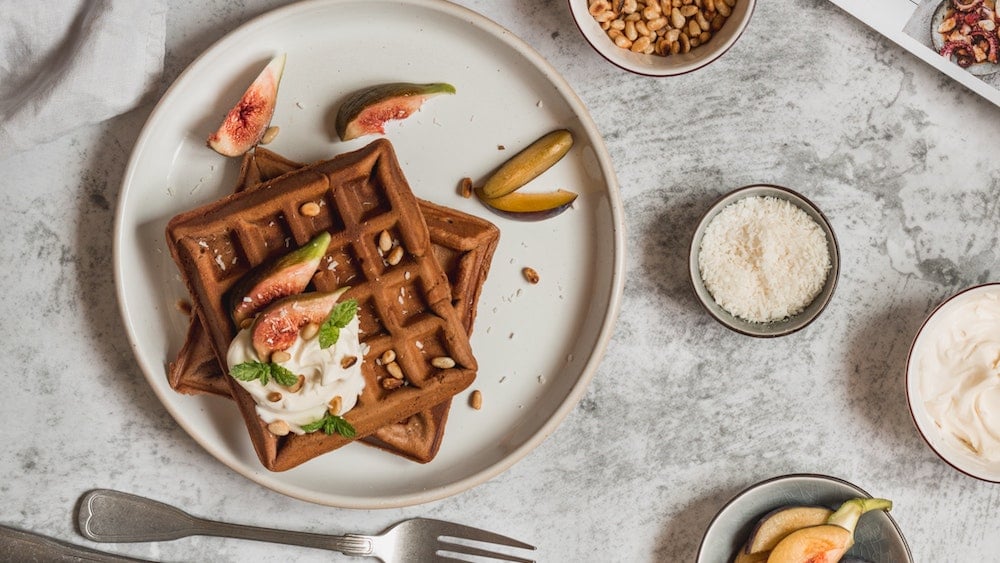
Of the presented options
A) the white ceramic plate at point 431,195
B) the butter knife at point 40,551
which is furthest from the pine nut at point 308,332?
the butter knife at point 40,551

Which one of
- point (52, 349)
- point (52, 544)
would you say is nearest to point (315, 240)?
point (52, 349)

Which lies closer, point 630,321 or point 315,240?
point 315,240

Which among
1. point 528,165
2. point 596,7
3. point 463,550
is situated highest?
point 596,7

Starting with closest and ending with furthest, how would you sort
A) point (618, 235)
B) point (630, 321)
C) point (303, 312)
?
point (303, 312) < point (618, 235) < point (630, 321)

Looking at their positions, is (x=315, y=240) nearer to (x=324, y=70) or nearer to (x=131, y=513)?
(x=324, y=70)

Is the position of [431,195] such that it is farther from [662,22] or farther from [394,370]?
[662,22]

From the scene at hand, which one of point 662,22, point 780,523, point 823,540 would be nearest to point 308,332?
point 662,22

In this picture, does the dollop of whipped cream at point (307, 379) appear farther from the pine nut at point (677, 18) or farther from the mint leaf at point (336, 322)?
the pine nut at point (677, 18)
